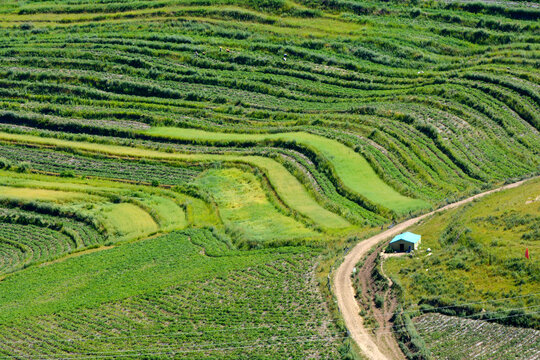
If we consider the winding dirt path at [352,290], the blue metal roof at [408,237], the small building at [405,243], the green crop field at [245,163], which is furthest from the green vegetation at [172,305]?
the blue metal roof at [408,237]

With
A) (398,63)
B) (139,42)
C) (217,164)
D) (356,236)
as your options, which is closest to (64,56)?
(139,42)


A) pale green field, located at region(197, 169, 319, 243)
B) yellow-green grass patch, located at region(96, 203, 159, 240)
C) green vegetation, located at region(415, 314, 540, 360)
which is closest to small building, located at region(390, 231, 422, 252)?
pale green field, located at region(197, 169, 319, 243)

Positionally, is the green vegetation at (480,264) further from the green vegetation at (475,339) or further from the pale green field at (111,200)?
the pale green field at (111,200)

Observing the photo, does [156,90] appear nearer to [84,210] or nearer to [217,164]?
[217,164]

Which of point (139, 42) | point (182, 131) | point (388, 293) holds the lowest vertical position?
point (388, 293)

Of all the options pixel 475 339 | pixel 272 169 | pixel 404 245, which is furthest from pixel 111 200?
pixel 475 339

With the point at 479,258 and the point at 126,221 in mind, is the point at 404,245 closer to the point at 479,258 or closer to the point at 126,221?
the point at 479,258

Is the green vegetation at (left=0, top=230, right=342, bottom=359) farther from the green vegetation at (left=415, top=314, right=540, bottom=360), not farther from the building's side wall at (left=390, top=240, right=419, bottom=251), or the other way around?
the building's side wall at (left=390, top=240, right=419, bottom=251)
